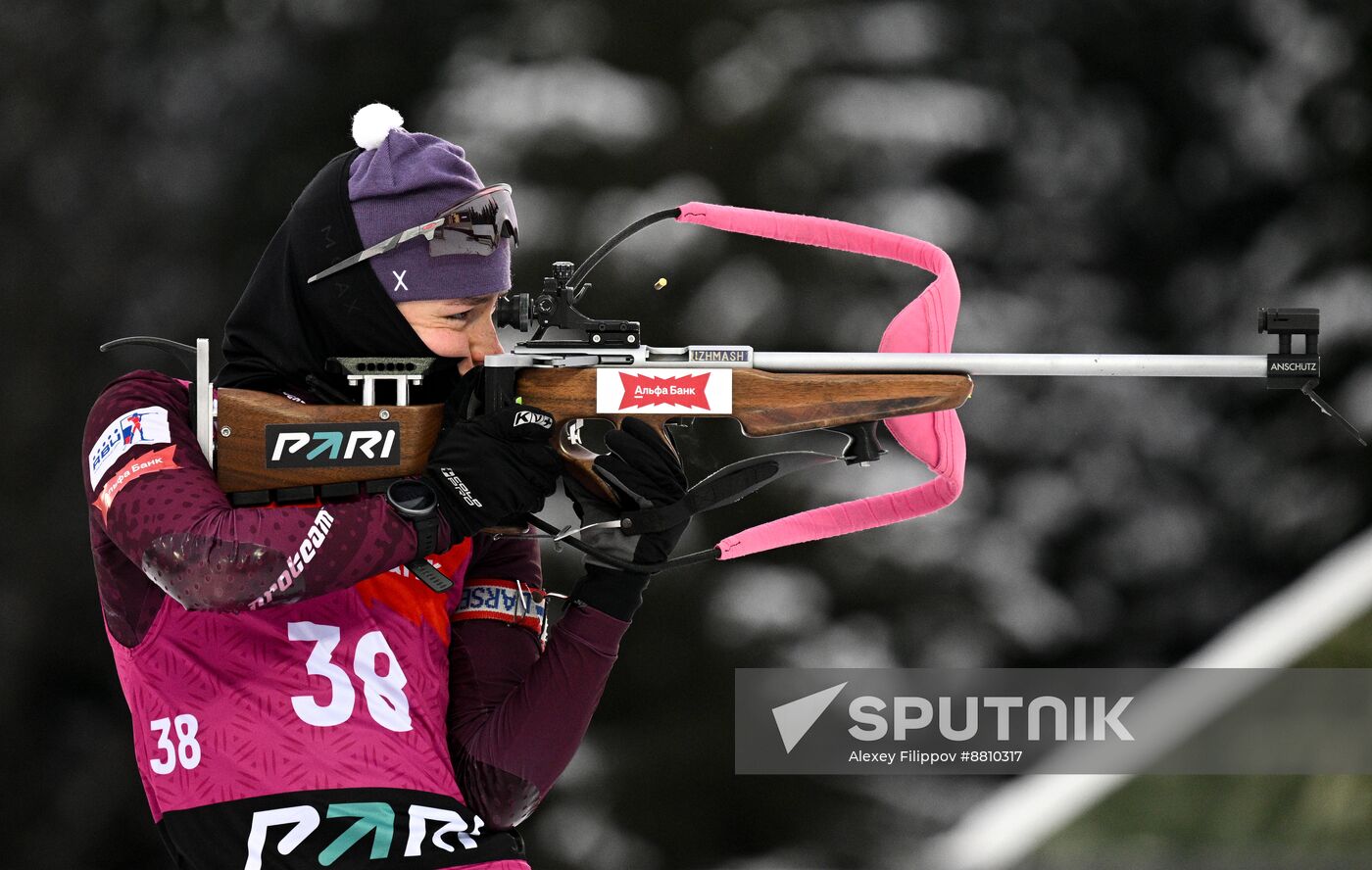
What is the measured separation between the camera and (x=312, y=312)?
1.34m

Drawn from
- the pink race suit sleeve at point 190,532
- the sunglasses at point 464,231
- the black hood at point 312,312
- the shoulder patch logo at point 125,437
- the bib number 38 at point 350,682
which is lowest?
the bib number 38 at point 350,682

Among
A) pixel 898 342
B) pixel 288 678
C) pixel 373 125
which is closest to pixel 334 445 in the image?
pixel 288 678

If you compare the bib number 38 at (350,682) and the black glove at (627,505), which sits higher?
the black glove at (627,505)

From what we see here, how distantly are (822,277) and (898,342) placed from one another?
0.60 metres

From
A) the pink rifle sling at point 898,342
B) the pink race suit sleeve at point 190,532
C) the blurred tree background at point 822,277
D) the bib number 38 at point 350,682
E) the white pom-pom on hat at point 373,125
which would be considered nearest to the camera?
the pink race suit sleeve at point 190,532

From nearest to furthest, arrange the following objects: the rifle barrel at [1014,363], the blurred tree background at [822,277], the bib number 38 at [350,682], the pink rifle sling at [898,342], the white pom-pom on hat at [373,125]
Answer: the bib number 38 at [350,682] < the white pom-pom on hat at [373,125] < the rifle barrel at [1014,363] < the pink rifle sling at [898,342] < the blurred tree background at [822,277]

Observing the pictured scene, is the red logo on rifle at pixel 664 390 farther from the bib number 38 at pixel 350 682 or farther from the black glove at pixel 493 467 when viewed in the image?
the bib number 38 at pixel 350 682

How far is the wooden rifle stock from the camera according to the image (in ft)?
4.11

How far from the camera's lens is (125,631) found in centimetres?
124

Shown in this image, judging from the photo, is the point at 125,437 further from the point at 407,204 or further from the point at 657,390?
the point at 657,390

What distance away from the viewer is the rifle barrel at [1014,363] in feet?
4.73

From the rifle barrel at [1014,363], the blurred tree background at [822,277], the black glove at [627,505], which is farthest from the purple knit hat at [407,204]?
the blurred tree background at [822,277]

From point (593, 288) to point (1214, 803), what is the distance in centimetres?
138

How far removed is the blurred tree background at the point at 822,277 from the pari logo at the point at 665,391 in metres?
0.62
